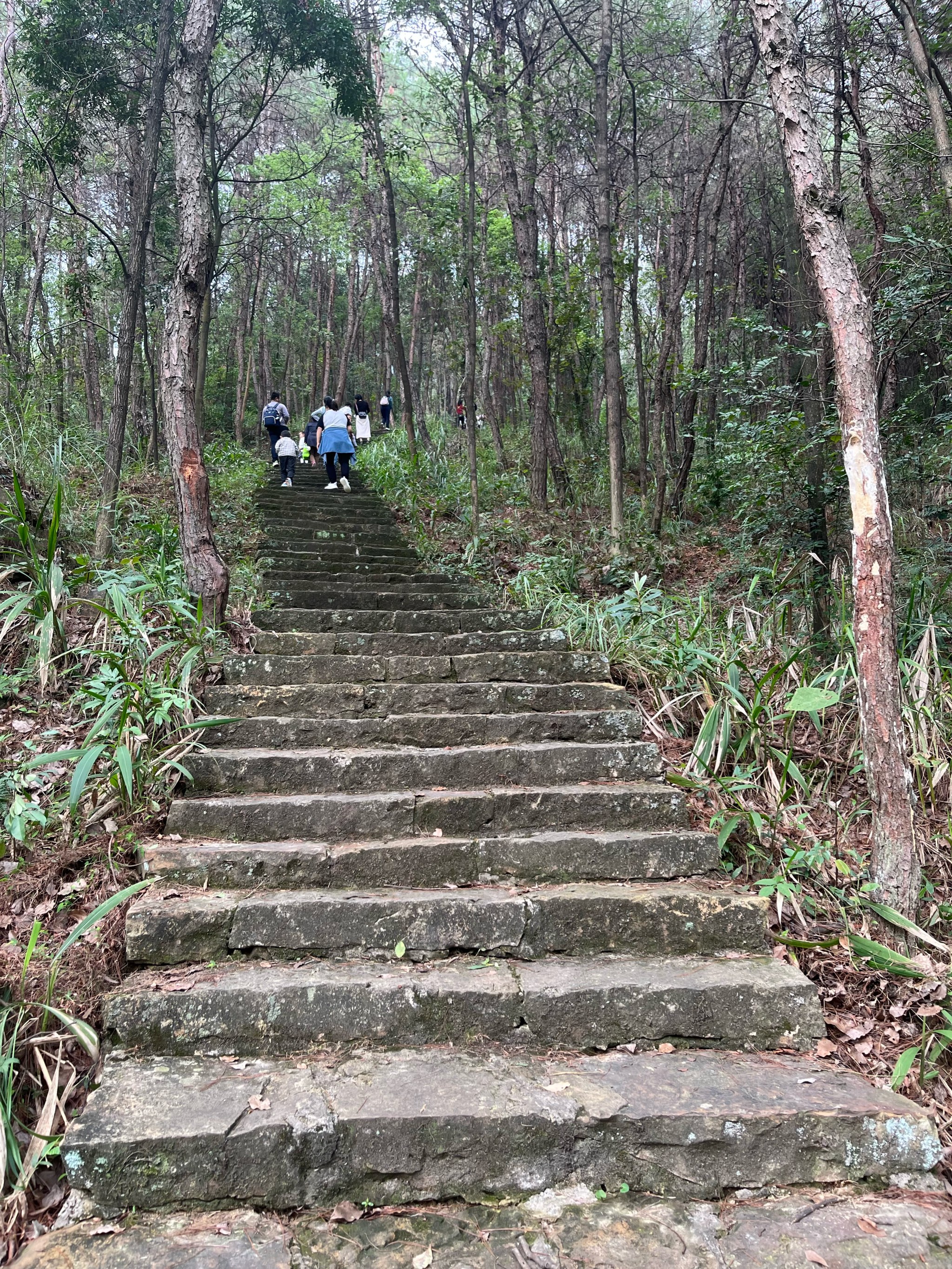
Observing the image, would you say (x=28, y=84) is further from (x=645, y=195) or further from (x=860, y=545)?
(x=860, y=545)

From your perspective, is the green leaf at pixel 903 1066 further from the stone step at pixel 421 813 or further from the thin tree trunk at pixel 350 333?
the thin tree trunk at pixel 350 333

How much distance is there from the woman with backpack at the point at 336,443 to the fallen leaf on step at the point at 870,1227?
378 inches

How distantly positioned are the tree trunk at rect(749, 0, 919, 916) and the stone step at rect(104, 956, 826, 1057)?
2.19ft

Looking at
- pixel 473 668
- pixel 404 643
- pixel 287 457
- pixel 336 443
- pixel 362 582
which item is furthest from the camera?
pixel 287 457

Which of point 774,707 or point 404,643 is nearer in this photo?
point 774,707

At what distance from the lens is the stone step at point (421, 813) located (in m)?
2.96

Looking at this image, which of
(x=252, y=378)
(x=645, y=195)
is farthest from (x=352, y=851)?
(x=252, y=378)

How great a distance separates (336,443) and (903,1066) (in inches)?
377

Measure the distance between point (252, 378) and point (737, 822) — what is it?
22259mm

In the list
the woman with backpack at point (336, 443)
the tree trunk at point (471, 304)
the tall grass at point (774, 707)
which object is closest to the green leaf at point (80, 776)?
the tall grass at point (774, 707)

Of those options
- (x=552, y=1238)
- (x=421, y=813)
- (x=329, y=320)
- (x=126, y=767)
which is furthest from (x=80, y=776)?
(x=329, y=320)

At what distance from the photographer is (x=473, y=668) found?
14.0 ft

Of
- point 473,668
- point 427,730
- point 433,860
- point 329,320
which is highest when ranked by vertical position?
point 329,320

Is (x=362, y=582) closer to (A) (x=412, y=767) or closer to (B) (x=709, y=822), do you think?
(A) (x=412, y=767)
